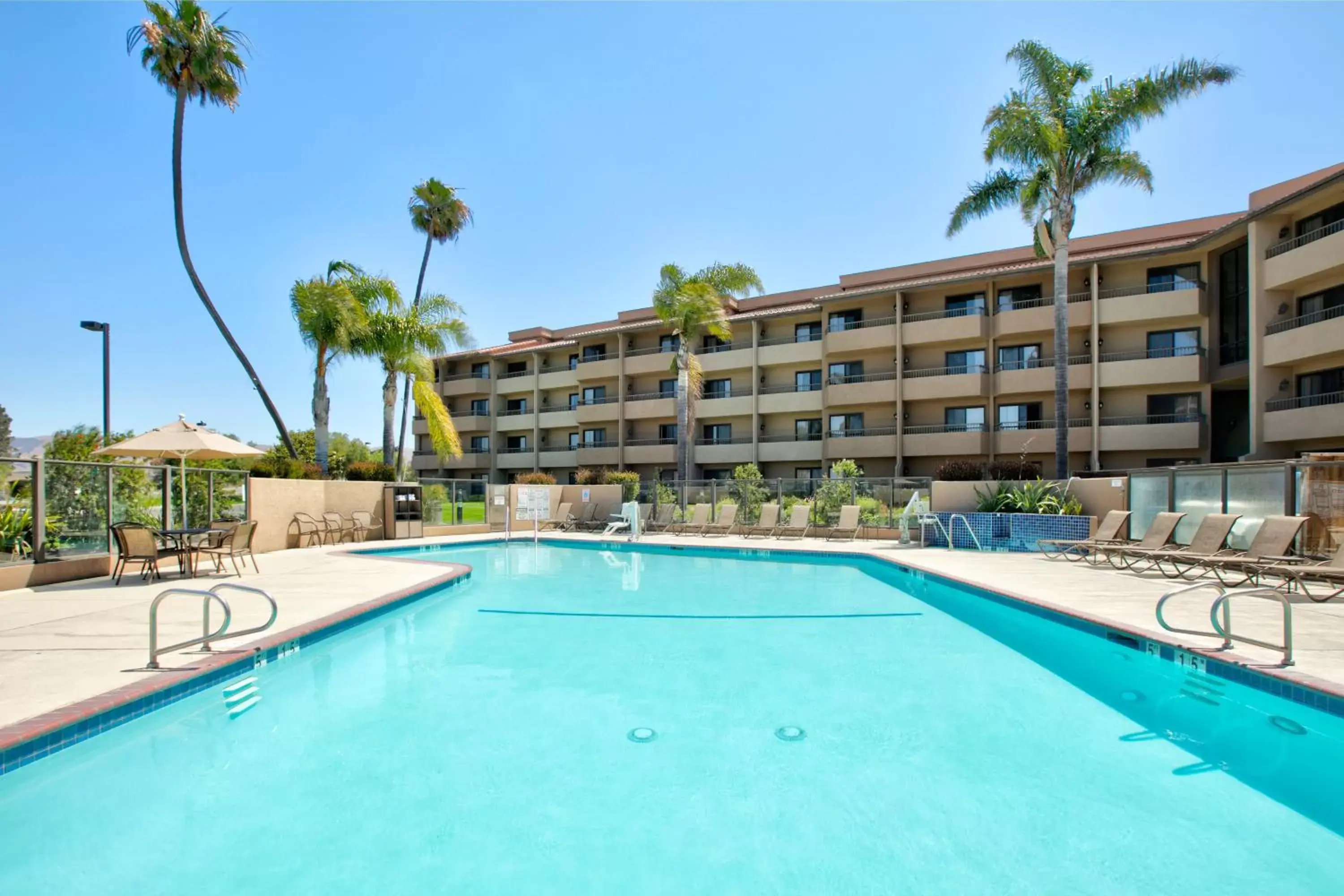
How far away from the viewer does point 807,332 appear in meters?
32.8

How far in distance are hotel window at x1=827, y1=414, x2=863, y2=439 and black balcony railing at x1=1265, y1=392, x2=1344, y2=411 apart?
45.7ft

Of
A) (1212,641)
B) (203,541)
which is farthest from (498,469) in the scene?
(1212,641)

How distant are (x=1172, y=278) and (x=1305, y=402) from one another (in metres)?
7.49

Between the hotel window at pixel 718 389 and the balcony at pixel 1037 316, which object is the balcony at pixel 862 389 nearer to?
the balcony at pixel 1037 316

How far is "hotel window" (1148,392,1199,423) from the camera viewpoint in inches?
963

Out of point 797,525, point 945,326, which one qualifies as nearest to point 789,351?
point 945,326

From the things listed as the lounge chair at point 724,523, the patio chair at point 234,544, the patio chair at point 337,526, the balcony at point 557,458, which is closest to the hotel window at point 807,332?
the balcony at point 557,458

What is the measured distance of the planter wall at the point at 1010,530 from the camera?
49.1 feet

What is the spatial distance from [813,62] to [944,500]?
1097 centimetres

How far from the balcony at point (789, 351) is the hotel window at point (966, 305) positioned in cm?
594

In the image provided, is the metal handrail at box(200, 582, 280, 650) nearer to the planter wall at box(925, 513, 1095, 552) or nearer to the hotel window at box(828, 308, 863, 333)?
the planter wall at box(925, 513, 1095, 552)

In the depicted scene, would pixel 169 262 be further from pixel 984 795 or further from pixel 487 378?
pixel 984 795

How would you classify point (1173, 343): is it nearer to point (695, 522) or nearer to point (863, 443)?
point (863, 443)

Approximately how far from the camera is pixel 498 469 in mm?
41656
